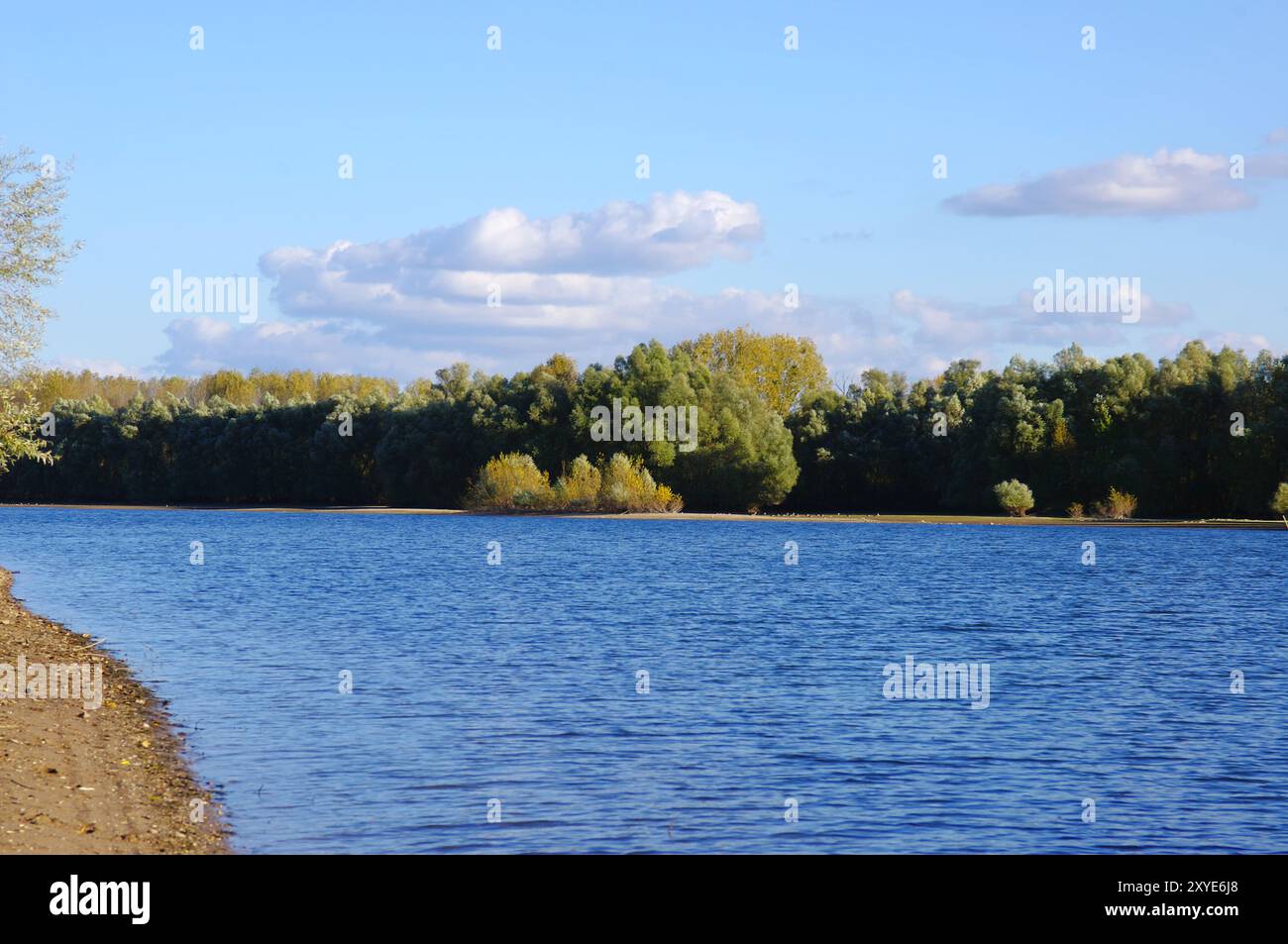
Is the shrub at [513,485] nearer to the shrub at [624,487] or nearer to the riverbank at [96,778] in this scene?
the shrub at [624,487]

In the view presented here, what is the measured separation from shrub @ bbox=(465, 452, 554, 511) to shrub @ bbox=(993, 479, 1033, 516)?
3524 centimetres

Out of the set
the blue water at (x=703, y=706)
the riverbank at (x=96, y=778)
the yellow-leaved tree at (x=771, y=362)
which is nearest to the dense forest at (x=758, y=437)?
the yellow-leaved tree at (x=771, y=362)

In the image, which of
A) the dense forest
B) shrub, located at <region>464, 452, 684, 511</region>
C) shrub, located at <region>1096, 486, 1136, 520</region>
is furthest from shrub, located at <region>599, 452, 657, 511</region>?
shrub, located at <region>1096, 486, 1136, 520</region>

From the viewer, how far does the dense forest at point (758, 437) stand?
10094 cm

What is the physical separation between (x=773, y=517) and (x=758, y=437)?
6643 millimetres

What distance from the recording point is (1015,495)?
4102 inches

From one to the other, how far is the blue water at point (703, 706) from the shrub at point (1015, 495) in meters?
46.0

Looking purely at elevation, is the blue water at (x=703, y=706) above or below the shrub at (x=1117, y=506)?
below

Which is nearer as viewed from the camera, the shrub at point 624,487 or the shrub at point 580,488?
the shrub at point 624,487

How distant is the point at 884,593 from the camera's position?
4994 cm

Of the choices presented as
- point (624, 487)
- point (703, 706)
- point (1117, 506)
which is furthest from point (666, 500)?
point (703, 706)

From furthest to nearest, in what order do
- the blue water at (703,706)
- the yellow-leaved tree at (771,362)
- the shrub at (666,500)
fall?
the yellow-leaved tree at (771,362)
the shrub at (666,500)
the blue water at (703,706)

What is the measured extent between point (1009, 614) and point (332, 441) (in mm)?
95505
